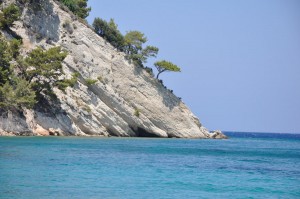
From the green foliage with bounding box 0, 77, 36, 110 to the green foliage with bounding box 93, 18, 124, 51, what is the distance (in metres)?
23.2

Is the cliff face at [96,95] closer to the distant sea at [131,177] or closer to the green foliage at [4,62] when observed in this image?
the green foliage at [4,62]

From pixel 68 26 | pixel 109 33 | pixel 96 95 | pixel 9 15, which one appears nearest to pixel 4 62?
pixel 9 15

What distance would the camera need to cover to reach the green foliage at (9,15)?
61812 mm

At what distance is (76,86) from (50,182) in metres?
42.7

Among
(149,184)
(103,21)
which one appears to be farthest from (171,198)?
(103,21)

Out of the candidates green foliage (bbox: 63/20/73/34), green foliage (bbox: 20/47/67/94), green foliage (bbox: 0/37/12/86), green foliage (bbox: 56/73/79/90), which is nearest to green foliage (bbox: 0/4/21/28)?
green foliage (bbox: 20/47/67/94)

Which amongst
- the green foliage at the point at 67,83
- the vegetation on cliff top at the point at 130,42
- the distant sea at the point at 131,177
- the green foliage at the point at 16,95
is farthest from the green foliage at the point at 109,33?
the distant sea at the point at 131,177

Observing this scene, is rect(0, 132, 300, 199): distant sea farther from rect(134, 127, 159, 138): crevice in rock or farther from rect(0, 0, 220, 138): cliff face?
rect(134, 127, 159, 138): crevice in rock

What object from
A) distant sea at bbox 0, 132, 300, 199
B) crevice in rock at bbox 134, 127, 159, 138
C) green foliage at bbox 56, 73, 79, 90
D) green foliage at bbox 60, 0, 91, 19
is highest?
green foliage at bbox 60, 0, 91, 19

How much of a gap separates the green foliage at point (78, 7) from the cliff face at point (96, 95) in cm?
780

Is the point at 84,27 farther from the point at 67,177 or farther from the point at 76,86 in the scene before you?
the point at 67,177

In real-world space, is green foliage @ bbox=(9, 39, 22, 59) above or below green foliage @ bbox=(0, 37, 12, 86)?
above

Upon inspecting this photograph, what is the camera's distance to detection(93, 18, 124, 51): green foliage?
77.8m

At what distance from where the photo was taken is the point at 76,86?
65.8m
